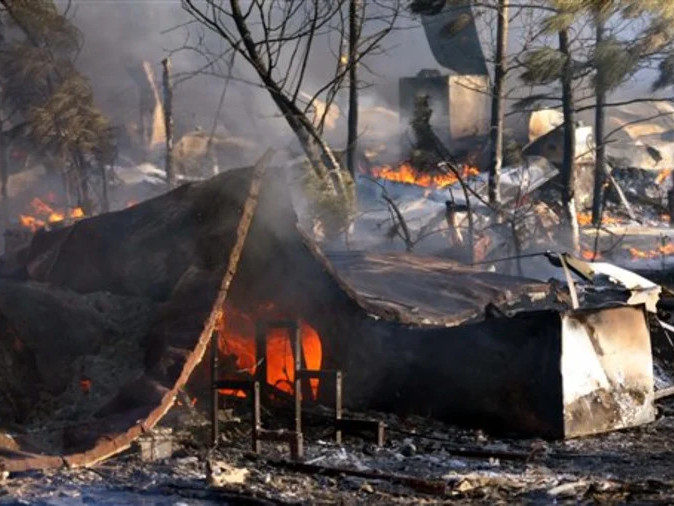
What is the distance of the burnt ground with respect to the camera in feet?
21.1

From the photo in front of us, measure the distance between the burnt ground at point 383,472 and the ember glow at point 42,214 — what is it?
2170cm

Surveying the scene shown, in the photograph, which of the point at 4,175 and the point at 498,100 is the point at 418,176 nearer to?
→ the point at 498,100

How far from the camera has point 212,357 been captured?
332 inches

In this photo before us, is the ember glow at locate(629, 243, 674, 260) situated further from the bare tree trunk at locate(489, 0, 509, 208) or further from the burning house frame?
the burning house frame

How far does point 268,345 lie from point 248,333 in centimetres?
24

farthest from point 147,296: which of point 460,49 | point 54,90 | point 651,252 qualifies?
point 460,49

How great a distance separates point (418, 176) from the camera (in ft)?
98.9

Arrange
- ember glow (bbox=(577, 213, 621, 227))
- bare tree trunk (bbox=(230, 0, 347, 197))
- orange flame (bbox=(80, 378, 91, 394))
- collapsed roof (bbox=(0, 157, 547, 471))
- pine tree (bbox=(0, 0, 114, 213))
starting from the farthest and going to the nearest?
ember glow (bbox=(577, 213, 621, 227))
pine tree (bbox=(0, 0, 114, 213))
bare tree trunk (bbox=(230, 0, 347, 197))
orange flame (bbox=(80, 378, 91, 394))
collapsed roof (bbox=(0, 157, 547, 471))

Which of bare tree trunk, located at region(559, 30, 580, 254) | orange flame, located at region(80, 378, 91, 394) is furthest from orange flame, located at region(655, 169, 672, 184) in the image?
orange flame, located at region(80, 378, 91, 394)

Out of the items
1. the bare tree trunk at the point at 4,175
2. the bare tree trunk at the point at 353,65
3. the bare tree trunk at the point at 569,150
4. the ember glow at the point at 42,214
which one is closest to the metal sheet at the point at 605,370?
the bare tree trunk at the point at 353,65

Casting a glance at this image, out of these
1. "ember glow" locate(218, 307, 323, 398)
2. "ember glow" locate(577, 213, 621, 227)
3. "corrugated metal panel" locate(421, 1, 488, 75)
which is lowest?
"ember glow" locate(218, 307, 323, 398)

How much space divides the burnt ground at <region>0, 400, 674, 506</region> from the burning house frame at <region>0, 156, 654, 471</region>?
0.36m

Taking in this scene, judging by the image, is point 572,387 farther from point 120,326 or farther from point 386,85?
point 386,85

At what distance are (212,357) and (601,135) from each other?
82.4 ft
